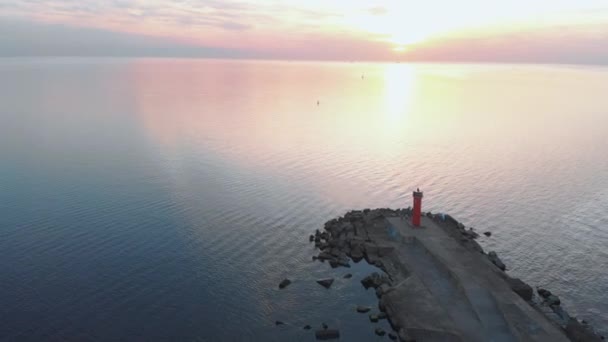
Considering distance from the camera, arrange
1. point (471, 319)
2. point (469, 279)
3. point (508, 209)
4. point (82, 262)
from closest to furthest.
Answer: point (471, 319)
point (469, 279)
point (82, 262)
point (508, 209)

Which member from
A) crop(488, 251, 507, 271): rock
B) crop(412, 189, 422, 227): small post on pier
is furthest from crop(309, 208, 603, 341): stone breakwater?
crop(412, 189, 422, 227): small post on pier

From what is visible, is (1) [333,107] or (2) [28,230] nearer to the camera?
(2) [28,230]

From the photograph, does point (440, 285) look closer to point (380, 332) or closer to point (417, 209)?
point (380, 332)

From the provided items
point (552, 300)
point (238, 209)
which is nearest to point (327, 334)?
point (552, 300)

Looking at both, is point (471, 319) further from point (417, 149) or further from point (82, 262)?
point (417, 149)

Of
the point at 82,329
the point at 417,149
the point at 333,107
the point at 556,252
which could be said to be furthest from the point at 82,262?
the point at 333,107

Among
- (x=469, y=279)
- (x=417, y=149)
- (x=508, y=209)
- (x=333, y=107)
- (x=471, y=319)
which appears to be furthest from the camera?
(x=333, y=107)

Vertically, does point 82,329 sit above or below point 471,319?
below
